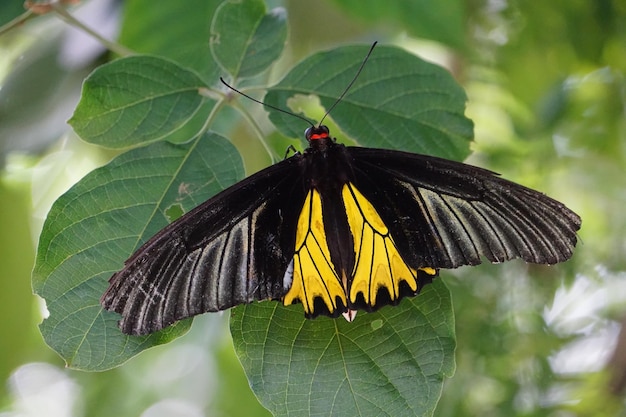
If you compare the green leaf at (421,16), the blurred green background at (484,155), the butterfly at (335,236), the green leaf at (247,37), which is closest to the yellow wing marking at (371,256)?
the butterfly at (335,236)

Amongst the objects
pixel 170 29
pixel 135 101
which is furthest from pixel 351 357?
pixel 170 29

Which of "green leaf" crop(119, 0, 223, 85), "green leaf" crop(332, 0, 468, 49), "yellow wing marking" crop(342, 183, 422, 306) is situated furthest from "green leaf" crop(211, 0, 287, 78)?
"green leaf" crop(332, 0, 468, 49)

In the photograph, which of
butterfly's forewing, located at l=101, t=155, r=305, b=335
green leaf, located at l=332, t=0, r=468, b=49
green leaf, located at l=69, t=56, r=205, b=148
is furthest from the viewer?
green leaf, located at l=332, t=0, r=468, b=49

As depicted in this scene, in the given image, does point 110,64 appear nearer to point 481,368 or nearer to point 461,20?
point 461,20

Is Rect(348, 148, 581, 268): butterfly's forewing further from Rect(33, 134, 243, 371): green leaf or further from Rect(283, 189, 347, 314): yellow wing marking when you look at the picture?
Rect(33, 134, 243, 371): green leaf

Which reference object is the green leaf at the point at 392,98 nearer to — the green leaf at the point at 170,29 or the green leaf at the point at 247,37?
the green leaf at the point at 247,37

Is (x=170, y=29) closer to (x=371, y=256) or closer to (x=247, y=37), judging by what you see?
(x=247, y=37)
